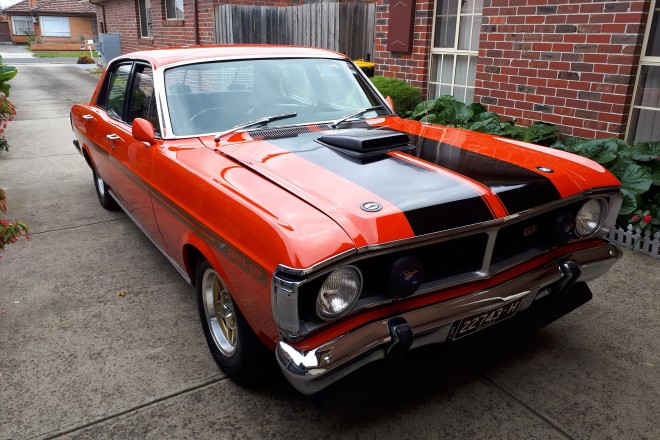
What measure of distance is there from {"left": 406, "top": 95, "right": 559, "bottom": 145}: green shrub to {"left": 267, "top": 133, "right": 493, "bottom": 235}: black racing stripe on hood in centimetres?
253

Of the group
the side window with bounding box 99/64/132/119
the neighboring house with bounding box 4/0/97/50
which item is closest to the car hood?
the side window with bounding box 99/64/132/119

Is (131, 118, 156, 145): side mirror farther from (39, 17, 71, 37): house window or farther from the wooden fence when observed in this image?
(39, 17, 71, 37): house window

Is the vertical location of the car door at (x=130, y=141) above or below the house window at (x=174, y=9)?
below

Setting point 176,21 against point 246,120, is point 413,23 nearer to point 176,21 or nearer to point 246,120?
point 246,120

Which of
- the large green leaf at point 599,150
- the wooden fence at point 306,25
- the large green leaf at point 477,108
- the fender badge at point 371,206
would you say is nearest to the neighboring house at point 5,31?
the wooden fence at point 306,25

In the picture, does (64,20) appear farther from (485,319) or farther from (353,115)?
(485,319)

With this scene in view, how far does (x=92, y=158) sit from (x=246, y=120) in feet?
8.40

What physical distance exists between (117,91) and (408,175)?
9.64 feet

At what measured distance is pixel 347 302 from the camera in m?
2.12

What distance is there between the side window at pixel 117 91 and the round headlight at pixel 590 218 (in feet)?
10.7

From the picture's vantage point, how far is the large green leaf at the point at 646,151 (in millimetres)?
4719

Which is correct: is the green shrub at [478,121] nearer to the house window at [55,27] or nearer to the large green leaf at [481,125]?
the large green leaf at [481,125]

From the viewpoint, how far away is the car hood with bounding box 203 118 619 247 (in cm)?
221

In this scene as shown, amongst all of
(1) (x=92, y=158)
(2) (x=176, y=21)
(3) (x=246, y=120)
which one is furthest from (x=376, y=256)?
(2) (x=176, y=21)
